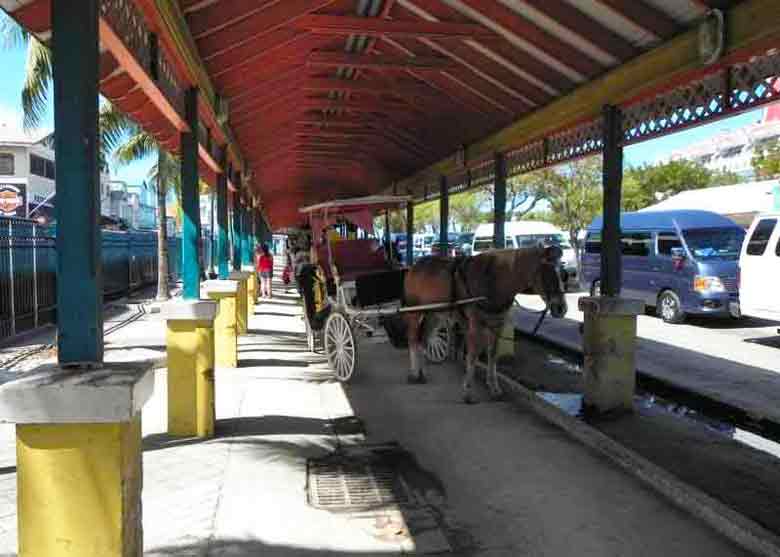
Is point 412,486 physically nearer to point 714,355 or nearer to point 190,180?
point 190,180

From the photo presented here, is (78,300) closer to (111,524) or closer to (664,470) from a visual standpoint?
(111,524)

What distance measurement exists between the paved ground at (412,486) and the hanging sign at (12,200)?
32601mm

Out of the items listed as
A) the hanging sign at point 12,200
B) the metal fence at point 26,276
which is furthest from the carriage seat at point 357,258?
the hanging sign at point 12,200

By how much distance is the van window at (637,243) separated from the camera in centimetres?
1747

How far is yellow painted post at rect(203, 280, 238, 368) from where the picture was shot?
9.41 metres

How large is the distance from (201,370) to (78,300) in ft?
10.8

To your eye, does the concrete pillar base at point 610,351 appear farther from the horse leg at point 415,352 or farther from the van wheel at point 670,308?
the van wheel at point 670,308

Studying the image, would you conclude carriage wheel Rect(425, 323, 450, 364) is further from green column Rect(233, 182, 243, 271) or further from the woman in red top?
the woman in red top

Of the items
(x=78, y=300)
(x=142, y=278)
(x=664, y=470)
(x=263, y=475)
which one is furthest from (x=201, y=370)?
(x=142, y=278)

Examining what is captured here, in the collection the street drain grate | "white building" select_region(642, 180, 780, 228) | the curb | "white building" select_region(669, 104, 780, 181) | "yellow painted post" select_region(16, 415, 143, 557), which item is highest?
"white building" select_region(669, 104, 780, 181)

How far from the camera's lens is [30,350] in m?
11.2

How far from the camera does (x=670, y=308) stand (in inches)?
642

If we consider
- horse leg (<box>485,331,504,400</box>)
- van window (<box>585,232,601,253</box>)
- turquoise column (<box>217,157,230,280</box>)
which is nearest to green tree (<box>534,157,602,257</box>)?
van window (<box>585,232,601,253</box>)

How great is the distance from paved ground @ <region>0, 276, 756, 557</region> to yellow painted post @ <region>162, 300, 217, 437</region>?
0.19 m
